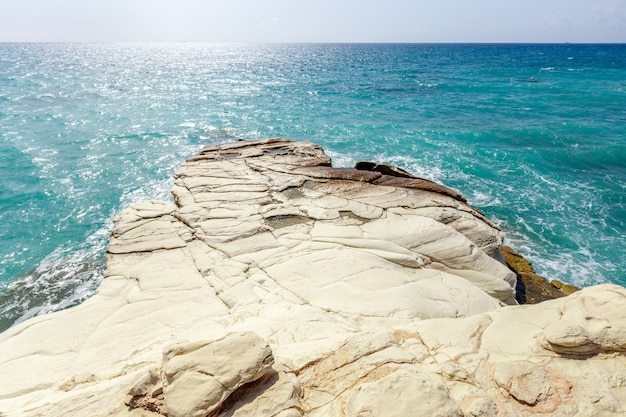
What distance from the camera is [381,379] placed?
398cm

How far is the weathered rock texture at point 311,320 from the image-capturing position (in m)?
3.82

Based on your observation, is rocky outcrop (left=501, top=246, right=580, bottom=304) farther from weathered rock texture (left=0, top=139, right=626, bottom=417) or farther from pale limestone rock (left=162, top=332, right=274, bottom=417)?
pale limestone rock (left=162, top=332, right=274, bottom=417)

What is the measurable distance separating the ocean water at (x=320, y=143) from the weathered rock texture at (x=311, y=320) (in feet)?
12.1

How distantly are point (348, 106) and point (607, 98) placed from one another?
29.3 meters

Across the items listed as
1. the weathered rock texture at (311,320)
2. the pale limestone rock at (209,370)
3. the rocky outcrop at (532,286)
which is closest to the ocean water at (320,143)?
the rocky outcrop at (532,286)

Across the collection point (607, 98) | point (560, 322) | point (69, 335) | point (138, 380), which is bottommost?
point (69, 335)

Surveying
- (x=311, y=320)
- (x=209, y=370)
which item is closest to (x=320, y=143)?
(x=311, y=320)

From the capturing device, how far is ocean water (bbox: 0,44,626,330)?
1276 cm

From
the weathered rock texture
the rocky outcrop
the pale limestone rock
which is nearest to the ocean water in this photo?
the rocky outcrop

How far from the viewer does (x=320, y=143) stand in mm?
24094

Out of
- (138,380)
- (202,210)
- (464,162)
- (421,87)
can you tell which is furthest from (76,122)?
(421,87)

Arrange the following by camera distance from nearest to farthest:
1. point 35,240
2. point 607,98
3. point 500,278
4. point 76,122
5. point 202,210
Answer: point 500,278, point 202,210, point 35,240, point 76,122, point 607,98

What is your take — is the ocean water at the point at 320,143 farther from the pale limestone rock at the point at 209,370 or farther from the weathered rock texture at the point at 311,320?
the pale limestone rock at the point at 209,370

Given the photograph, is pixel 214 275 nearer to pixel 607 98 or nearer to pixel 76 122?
pixel 76 122
